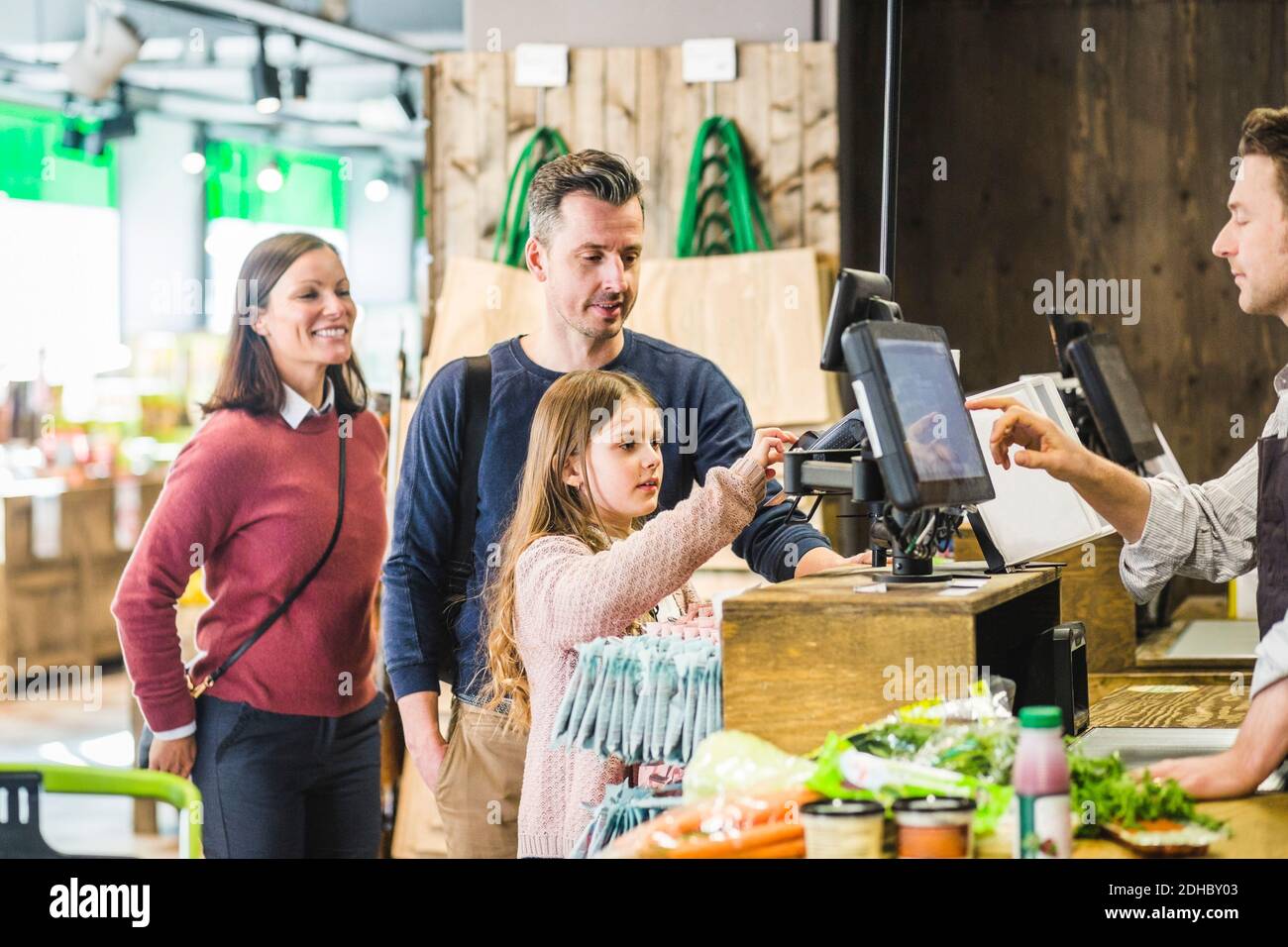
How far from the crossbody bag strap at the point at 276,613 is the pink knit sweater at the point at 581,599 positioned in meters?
0.71

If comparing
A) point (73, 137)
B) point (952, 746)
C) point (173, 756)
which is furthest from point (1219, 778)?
point (73, 137)

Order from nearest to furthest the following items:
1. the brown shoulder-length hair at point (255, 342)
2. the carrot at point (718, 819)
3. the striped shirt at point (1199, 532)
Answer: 1. the carrot at point (718, 819)
2. the striped shirt at point (1199, 532)
3. the brown shoulder-length hair at point (255, 342)

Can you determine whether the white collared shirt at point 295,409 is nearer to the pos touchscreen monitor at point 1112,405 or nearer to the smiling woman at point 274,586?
the smiling woman at point 274,586

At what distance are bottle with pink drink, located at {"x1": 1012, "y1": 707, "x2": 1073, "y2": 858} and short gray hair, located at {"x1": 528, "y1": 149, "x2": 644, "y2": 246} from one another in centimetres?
137

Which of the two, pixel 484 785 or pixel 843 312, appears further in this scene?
pixel 484 785

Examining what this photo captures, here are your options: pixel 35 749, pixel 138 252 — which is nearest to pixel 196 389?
pixel 138 252

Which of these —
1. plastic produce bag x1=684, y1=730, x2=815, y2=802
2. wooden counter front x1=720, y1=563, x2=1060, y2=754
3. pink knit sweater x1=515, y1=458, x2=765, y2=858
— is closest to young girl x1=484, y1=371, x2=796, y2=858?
pink knit sweater x1=515, y1=458, x2=765, y2=858

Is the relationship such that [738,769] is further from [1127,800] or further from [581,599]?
[581,599]

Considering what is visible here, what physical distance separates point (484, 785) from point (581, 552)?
50cm

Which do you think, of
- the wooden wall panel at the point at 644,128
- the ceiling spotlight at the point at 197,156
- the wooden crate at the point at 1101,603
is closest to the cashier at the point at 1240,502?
the wooden crate at the point at 1101,603

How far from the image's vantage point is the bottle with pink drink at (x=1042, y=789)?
148 cm

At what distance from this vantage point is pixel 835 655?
180 centimetres
